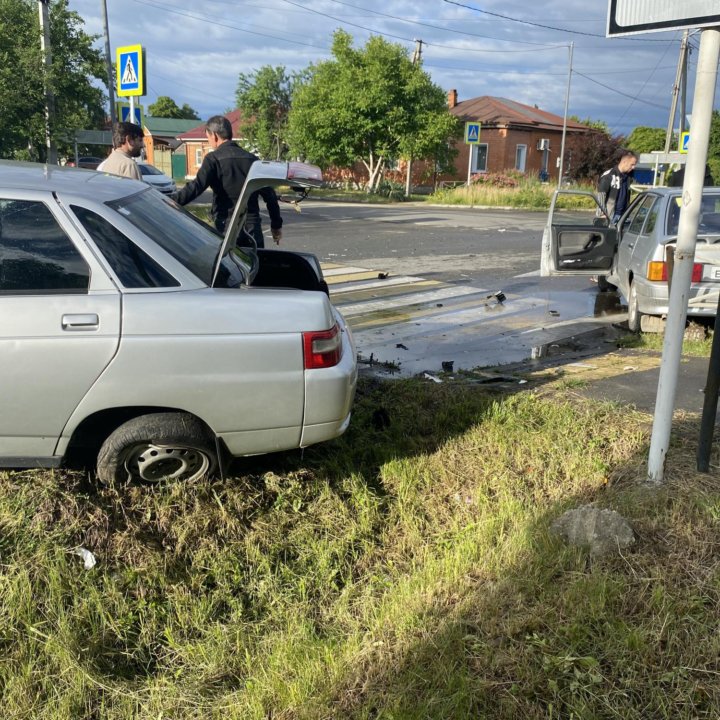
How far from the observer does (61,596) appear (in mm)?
3203

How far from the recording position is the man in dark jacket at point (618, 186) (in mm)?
11406

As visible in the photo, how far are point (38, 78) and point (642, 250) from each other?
1496cm

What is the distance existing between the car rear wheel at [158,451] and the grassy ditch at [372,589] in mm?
115

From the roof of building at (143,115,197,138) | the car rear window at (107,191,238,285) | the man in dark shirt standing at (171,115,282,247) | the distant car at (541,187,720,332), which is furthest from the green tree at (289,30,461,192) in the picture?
the roof of building at (143,115,197,138)

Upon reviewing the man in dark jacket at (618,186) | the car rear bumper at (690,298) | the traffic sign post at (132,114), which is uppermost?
the traffic sign post at (132,114)

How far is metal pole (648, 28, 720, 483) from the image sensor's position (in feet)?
11.0

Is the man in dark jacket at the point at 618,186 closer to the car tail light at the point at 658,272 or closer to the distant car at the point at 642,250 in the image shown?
the distant car at the point at 642,250

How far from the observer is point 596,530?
3.36m

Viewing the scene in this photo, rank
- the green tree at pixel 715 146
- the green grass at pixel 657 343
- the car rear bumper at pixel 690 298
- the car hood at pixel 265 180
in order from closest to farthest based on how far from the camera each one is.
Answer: the car hood at pixel 265 180 < the green grass at pixel 657 343 < the car rear bumper at pixel 690 298 < the green tree at pixel 715 146

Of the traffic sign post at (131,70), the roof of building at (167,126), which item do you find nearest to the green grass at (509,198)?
the traffic sign post at (131,70)

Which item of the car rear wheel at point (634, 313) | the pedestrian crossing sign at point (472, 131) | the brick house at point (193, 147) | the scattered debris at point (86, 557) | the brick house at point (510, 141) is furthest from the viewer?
the brick house at point (193, 147)

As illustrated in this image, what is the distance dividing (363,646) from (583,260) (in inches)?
259

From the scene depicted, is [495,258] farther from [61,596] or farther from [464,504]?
[61,596]

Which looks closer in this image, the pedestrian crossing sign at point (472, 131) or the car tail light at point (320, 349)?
the car tail light at point (320, 349)
